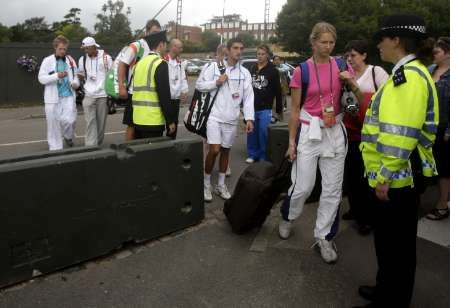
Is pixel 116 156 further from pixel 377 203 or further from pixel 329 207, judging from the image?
pixel 377 203

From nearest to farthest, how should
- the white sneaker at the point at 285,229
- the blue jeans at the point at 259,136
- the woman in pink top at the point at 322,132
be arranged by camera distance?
the woman in pink top at the point at 322,132 < the white sneaker at the point at 285,229 < the blue jeans at the point at 259,136

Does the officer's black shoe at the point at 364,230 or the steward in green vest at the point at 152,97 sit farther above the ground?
the steward in green vest at the point at 152,97

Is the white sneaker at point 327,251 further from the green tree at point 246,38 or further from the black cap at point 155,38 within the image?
the black cap at point 155,38

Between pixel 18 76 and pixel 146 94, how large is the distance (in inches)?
540

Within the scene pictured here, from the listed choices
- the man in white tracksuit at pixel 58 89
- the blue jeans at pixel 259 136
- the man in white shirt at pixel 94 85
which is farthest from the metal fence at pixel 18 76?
the blue jeans at pixel 259 136

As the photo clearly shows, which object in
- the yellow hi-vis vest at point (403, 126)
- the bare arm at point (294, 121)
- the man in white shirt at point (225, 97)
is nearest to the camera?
the yellow hi-vis vest at point (403, 126)

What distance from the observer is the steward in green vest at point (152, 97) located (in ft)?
15.3

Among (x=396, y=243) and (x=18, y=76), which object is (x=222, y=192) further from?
(x=18, y=76)

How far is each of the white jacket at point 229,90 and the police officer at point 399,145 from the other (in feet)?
8.23

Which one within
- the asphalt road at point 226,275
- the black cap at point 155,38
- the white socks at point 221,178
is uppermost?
the black cap at point 155,38

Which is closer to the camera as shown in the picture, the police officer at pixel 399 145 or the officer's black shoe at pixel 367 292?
the police officer at pixel 399 145

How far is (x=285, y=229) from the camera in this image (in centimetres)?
422

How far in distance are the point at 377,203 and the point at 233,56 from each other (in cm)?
299

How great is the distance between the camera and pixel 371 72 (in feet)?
14.4
